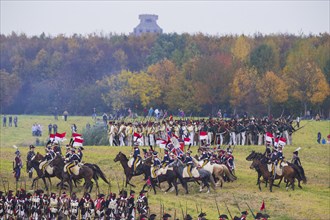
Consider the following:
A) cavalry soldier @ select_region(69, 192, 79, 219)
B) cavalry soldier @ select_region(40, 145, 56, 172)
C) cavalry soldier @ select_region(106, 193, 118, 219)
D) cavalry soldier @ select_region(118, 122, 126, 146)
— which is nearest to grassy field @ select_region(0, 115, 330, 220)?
cavalry soldier @ select_region(118, 122, 126, 146)

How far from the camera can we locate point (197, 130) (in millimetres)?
61062

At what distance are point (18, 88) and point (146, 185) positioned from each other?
79958 millimetres

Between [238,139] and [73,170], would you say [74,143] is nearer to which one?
[73,170]

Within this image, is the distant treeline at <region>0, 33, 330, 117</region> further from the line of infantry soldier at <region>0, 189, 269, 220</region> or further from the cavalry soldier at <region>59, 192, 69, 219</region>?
the cavalry soldier at <region>59, 192, 69, 219</region>

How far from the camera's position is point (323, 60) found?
11238cm

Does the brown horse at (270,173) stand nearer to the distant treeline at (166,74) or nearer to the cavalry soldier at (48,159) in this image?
the cavalry soldier at (48,159)

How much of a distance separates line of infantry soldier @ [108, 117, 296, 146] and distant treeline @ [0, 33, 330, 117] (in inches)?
1593

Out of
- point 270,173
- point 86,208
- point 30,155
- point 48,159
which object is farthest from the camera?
point 270,173

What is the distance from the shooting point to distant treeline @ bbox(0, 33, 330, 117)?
343 feet

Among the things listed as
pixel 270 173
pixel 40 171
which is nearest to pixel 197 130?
pixel 270 173

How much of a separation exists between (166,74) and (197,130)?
5623 cm

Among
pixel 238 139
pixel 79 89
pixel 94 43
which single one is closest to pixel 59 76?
pixel 79 89

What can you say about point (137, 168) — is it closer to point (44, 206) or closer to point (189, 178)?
point (189, 178)

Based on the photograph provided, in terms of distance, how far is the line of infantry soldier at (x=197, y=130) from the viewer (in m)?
60.2
